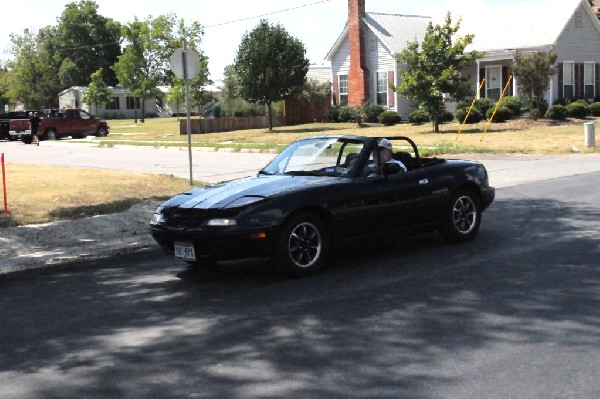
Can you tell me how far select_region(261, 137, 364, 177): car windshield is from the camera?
28.4ft

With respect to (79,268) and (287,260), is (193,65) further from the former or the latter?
(287,260)

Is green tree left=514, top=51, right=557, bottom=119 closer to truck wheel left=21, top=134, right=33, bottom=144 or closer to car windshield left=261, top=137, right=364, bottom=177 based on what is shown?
truck wheel left=21, top=134, right=33, bottom=144

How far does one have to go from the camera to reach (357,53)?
1818 inches

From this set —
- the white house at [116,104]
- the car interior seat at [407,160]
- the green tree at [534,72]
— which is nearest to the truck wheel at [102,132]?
the green tree at [534,72]

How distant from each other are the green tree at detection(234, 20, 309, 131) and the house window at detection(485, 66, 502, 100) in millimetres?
10006

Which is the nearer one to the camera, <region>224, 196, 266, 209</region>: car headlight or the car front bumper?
the car front bumper

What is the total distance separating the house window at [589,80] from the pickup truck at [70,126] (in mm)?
27765

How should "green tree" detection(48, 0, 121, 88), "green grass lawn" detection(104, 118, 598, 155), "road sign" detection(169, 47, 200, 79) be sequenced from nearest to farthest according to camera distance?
1. "road sign" detection(169, 47, 200, 79)
2. "green grass lawn" detection(104, 118, 598, 155)
3. "green tree" detection(48, 0, 121, 88)

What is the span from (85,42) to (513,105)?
82662mm

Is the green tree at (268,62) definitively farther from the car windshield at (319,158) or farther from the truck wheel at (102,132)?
the car windshield at (319,158)

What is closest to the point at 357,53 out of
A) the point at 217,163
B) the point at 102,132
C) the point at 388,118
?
the point at 388,118

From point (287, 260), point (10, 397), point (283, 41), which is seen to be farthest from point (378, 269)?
point (283, 41)

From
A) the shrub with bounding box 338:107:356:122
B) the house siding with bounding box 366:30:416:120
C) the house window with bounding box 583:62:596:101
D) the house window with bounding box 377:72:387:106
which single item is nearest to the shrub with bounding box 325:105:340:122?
the shrub with bounding box 338:107:356:122

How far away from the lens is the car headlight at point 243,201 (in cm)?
760
